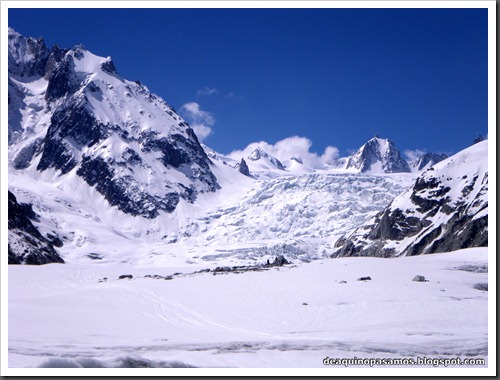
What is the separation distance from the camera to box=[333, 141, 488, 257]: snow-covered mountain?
96719mm

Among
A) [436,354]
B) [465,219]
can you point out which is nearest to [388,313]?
[436,354]

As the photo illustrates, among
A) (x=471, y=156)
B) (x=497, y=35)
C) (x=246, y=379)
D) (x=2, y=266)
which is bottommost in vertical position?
(x=246, y=379)

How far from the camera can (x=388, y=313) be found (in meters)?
26.1

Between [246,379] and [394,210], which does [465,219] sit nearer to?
[394,210]

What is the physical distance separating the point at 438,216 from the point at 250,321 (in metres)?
92.8

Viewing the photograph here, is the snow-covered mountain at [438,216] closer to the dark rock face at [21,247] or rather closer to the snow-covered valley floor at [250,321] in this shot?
the snow-covered valley floor at [250,321]

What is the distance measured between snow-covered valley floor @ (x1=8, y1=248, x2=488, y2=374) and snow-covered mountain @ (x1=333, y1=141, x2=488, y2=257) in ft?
189

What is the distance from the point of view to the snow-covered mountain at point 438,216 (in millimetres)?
96719

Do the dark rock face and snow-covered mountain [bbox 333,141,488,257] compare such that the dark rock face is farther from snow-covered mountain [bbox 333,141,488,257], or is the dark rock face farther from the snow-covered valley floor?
snow-covered mountain [bbox 333,141,488,257]

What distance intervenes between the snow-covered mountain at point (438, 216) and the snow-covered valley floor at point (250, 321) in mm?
57679

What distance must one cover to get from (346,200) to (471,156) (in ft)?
289

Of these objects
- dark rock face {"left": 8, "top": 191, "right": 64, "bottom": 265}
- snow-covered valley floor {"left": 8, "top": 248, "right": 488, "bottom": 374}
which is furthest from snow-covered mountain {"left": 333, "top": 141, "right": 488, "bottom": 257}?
dark rock face {"left": 8, "top": 191, "right": 64, "bottom": 265}

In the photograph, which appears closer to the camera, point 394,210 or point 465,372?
point 465,372

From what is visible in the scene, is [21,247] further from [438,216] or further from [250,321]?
[438,216]
